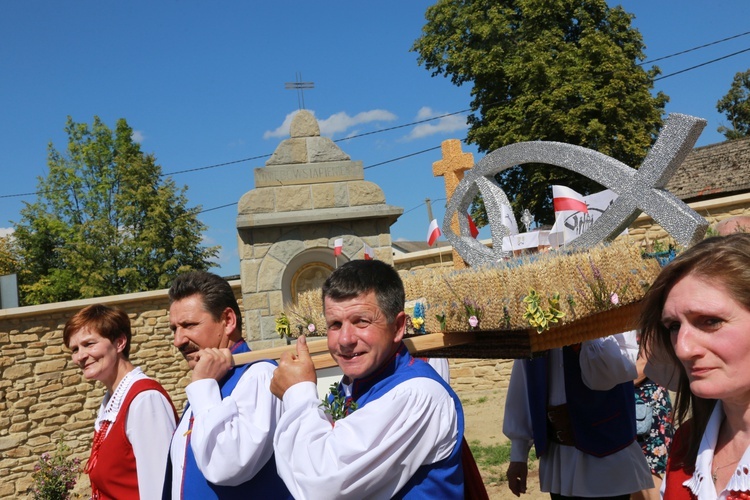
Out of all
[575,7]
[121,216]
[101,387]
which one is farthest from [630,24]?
[121,216]

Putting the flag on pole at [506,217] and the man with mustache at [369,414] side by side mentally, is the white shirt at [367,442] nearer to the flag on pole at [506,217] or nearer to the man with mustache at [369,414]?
the man with mustache at [369,414]

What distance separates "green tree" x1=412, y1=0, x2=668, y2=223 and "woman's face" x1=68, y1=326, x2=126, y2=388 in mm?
14967

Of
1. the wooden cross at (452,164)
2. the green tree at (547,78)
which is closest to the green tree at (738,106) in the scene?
the green tree at (547,78)

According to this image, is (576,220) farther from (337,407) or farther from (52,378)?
(52,378)

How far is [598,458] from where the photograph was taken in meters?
3.16

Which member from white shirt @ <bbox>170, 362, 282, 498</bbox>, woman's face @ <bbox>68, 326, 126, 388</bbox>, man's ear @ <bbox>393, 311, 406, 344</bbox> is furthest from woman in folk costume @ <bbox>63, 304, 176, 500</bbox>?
man's ear @ <bbox>393, 311, 406, 344</bbox>

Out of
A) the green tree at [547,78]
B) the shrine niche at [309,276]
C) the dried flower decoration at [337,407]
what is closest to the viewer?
the dried flower decoration at [337,407]

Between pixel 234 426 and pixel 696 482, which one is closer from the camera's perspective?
pixel 696 482

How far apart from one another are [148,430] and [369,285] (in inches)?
49.3

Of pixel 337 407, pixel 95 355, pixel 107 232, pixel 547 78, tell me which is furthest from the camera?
pixel 107 232

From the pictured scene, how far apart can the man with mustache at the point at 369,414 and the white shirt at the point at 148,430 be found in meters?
0.87

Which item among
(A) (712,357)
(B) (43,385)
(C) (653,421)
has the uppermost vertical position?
(A) (712,357)

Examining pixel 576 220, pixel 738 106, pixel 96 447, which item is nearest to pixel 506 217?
pixel 576 220

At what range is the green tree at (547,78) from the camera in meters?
17.5
